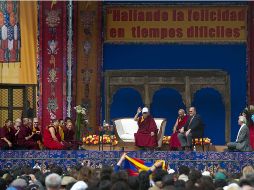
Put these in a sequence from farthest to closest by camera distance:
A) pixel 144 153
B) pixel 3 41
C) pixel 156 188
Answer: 1. pixel 3 41
2. pixel 144 153
3. pixel 156 188

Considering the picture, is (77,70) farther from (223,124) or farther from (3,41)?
(223,124)

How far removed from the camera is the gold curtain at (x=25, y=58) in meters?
23.5

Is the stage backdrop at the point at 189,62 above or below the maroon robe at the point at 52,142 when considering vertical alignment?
above

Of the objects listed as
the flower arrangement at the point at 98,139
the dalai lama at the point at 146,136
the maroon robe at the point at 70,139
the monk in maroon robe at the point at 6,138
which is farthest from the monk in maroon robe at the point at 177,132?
the monk in maroon robe at the point at 6,138

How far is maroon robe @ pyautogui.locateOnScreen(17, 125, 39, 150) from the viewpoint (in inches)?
797

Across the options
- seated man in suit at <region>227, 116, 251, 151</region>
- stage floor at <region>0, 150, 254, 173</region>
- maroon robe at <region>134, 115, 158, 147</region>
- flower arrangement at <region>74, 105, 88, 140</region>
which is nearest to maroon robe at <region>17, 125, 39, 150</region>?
flower arrangement at <region>74, 105, 88, 140</region>

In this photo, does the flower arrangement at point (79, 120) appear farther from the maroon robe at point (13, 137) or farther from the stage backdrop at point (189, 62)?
the stage backdrop at point (189, 62)

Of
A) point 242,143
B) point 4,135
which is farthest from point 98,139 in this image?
point 242,143

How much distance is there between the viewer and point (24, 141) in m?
20.4

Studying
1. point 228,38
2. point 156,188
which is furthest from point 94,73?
point 156,188

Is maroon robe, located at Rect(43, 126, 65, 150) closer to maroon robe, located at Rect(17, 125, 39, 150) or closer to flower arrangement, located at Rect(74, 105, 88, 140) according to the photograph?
maroon robe, located at Rect(17, 125, 39, 150)

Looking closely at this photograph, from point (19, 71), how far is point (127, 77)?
289cm

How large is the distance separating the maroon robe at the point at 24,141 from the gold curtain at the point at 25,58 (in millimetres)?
3076

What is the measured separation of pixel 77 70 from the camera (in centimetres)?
2389
